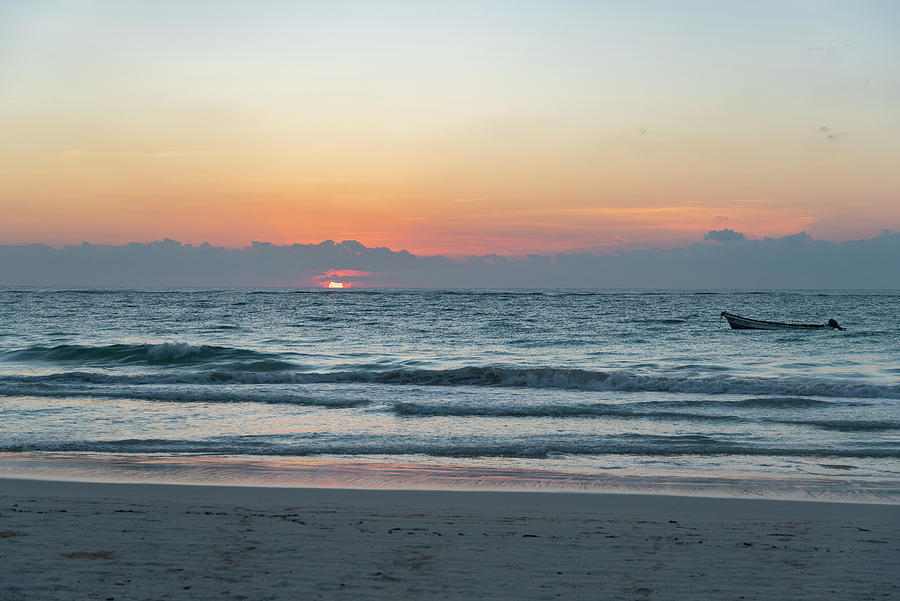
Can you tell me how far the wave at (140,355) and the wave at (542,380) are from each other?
5.93 metres

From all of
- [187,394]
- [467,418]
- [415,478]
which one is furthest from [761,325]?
[415,478]

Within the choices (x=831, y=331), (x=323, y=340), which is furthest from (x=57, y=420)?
(x=831, y=331)

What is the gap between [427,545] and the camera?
22.1 feet

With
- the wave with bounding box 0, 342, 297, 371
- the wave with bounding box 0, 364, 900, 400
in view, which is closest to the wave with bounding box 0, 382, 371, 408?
the wave with bounding box 0, 364, 900, 400

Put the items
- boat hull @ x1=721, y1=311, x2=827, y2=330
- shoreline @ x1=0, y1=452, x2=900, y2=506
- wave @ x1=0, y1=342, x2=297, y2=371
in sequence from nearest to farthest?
shoreline @ x1=0, y1=452, x2=900, y2=506 < wave @ x1=0, y1=342, x2=297, y2=371 < boat hull @ x1=721, y1=311, x2=827, y2=330

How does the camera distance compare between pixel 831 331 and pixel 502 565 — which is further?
pixel 831 331

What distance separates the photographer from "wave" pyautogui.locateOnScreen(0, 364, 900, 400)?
19.7 meters

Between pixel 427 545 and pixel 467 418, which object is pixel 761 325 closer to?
pixel 467 418

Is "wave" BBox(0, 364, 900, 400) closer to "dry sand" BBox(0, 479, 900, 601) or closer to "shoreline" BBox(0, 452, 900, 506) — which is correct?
"shoreline" BBox(0, 452, 900, 506)

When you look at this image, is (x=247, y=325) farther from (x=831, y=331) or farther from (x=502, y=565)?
(x=502, y=565)

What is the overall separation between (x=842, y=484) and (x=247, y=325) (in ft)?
147

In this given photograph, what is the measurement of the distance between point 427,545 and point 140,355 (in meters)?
27.6

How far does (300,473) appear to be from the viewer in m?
10.0

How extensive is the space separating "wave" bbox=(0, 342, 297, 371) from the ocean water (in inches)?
5.0
